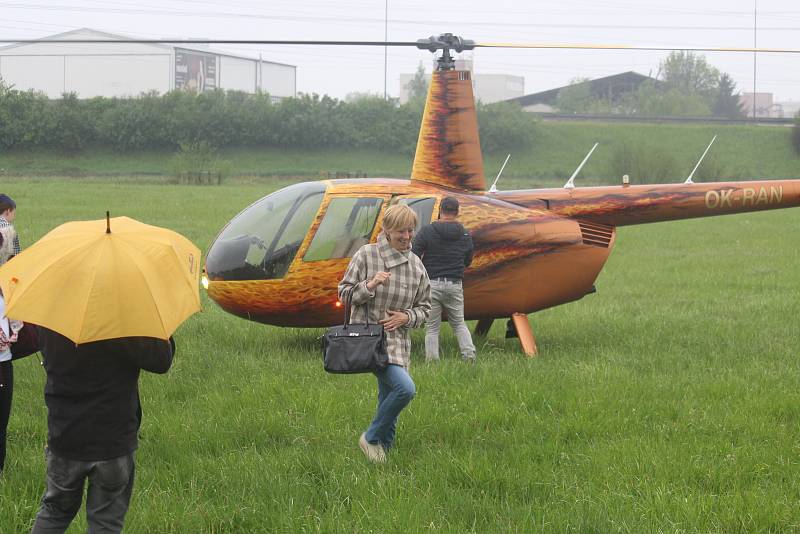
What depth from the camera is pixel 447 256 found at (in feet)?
31.0

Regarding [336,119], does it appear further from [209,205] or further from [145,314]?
[145,314]

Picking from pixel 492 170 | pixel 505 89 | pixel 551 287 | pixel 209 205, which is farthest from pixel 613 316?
pixel 505 89

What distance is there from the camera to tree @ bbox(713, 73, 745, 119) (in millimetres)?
111750

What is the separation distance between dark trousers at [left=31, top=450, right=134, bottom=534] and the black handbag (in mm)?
1738

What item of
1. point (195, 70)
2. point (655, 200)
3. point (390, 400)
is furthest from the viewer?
point (195, 70)

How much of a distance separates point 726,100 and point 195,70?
6076cm

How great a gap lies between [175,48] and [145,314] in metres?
86.1

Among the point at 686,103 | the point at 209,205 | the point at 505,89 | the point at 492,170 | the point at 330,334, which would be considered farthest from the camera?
the point at 505,89

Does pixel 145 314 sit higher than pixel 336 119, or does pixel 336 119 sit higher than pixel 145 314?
pixel 336 119

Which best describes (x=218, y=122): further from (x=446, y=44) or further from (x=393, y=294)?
(x=393, y=294)

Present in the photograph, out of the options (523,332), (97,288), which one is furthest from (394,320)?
(523,332)

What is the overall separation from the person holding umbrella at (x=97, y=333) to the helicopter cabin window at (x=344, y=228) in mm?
5507

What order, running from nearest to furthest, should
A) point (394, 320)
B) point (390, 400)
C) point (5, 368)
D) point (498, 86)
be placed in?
point (5, 368)
point (394, 320)
point (390, 400)
point (498, 86)

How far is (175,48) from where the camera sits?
86.1 metres
